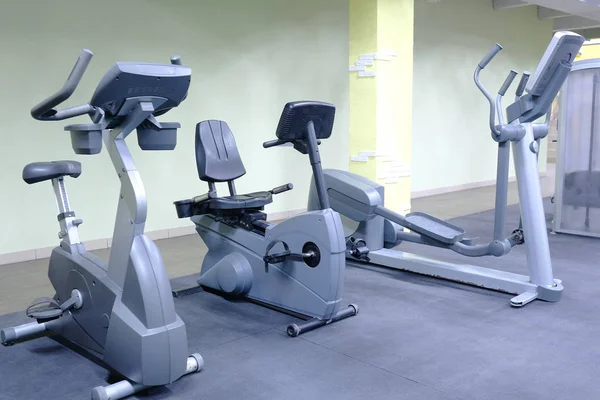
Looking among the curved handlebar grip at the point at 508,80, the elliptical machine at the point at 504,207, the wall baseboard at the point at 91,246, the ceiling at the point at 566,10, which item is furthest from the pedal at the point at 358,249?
the ceiling at the point at 566,10

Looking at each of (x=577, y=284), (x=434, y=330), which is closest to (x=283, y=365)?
(x=434, y=330)

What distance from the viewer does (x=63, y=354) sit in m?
3.07

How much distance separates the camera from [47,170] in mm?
3027

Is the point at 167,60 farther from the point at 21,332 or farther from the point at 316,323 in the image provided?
the point at 316,323

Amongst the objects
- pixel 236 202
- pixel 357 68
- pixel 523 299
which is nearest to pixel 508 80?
pixel 523 299

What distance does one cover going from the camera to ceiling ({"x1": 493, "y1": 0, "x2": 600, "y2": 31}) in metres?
7.84

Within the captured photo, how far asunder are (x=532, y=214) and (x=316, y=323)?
1.72 meters

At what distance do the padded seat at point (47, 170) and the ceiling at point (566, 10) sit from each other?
676 cm

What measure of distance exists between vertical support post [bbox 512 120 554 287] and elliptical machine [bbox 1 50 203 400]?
7.91ft

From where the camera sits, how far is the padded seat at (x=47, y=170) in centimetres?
298

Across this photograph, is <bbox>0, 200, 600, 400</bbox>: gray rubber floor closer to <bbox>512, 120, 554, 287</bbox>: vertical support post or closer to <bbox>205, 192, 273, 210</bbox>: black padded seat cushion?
<bbox>512, 120, 554, 287</bbox>: vertical support post

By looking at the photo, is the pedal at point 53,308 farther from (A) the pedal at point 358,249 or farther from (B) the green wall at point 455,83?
(B) the green wall at point 455,83

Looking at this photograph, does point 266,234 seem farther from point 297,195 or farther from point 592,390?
point 297,195

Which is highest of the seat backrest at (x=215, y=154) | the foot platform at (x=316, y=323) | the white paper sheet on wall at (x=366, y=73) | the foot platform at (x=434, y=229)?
the white paper sheet on wall at (x=366, y=73)
